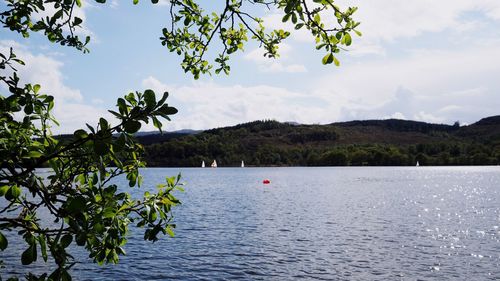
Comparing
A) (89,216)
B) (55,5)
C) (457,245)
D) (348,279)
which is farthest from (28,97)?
(457,245)

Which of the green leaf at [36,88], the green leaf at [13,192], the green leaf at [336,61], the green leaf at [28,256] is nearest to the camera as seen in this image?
the green leaf at [28,256]

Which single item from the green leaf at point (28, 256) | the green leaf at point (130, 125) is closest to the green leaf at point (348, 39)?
the green leaf at point (130, 125)

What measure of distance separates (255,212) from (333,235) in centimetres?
2254

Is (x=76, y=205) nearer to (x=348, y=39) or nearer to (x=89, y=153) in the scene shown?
(x=89, y=153)

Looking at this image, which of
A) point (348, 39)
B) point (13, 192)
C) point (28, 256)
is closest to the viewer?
point (28, 256)

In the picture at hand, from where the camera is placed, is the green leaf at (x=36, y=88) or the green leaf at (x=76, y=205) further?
the green leaf at (x=36, y=88)

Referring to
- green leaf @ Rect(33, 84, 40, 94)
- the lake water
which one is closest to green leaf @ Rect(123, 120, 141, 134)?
green leaf @ Rect(33, 84, 40, 94)

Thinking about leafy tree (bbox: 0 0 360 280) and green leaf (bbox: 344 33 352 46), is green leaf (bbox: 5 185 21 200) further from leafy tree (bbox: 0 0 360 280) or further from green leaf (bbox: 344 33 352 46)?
green leaf (bbox: 344 33 352 46)

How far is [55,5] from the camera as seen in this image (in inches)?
238

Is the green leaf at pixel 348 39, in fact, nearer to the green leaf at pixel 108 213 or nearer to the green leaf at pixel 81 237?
the green leaf at pixel 108 213

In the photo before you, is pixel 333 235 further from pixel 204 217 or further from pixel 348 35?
pixel 348 35

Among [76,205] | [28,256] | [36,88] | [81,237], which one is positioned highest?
[36,88]

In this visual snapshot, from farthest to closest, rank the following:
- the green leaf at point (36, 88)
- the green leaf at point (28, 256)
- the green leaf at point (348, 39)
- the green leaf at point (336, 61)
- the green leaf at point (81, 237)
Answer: the green leaf at point (36, 88)
the green leaf at point (336, 61)
the green leaf at point (348, 39)
the green leaf at point (28, 256)
the green leaf at point (81, 237)

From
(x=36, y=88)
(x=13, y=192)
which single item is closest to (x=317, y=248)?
(x=36, y=88)
